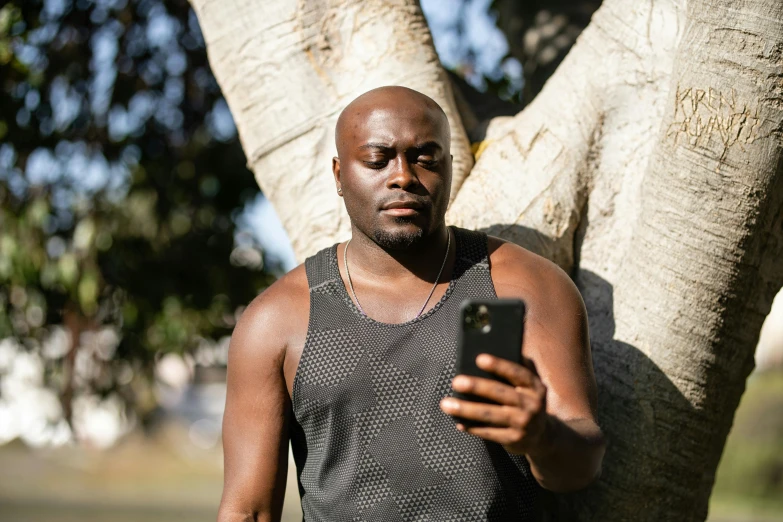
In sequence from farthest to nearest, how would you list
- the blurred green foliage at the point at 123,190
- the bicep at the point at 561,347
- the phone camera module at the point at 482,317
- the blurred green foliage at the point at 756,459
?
the blurred green foliage at the point at 756,459 < the blurred green foliage at the point at 123,190 < the bicep at the point at 561,347 < the phone camera module at the point at 482,317

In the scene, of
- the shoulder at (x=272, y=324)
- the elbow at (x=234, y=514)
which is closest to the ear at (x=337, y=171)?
the shoulder at (x=272, y=324)

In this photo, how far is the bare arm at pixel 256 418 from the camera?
2471 mm

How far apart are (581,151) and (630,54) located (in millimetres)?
338

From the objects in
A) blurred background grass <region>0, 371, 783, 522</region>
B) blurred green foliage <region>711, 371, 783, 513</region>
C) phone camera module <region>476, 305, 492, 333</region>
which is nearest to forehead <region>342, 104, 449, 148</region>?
phone camera module <region>476, 305, 492, 333</region>

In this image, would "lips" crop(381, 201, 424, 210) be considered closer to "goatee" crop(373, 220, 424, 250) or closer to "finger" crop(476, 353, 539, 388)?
"goatee" crop(373, 220, 424, 250)

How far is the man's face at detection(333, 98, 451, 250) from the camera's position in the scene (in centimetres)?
243

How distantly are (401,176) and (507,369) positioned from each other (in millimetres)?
802

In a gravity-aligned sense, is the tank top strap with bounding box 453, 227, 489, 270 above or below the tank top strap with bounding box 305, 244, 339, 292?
above

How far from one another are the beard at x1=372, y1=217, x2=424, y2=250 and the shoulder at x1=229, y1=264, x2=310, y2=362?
0.25 metres

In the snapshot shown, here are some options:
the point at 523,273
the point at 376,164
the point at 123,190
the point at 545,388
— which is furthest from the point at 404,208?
the point at 123,190

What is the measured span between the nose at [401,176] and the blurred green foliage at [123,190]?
3.39m

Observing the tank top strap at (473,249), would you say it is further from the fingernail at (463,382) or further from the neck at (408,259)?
the fingernail at (463,382)

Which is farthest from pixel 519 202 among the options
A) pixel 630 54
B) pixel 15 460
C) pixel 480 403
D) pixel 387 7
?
pixel 15 460

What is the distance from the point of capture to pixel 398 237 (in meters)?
2.45
